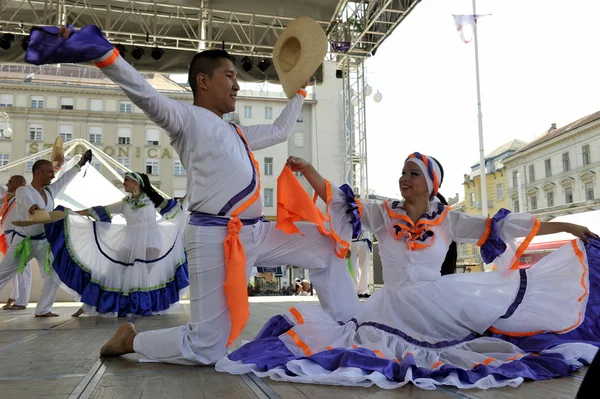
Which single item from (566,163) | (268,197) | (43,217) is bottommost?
(43,217)

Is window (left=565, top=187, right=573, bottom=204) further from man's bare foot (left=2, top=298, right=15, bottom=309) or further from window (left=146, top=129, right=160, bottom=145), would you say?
man's bare foot (left=2, top=298, right=15, bottom=309)

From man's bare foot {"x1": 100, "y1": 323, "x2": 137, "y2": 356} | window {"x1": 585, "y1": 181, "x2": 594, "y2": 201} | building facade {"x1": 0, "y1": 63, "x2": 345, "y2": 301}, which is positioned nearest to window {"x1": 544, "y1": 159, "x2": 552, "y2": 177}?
window {"x1": 585, "y1": 181, "x2": 594, "y2": 201}

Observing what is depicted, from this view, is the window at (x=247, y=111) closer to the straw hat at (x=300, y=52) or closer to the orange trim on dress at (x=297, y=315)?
the straw hat at (x=300, y=52)

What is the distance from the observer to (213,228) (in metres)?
2.58

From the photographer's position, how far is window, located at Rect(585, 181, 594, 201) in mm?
27511

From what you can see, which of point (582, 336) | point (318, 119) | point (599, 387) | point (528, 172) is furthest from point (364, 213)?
point (528, 172)

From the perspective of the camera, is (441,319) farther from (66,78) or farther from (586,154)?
(66,78)

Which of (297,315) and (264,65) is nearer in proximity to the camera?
(297,315)

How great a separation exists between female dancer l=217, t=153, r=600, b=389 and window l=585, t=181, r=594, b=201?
1109 inches

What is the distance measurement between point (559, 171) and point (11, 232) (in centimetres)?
2995

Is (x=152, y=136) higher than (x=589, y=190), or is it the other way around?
(x=152, y=136)

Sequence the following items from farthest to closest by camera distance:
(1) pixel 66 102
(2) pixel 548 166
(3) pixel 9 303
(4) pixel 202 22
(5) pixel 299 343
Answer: (1) pixel 66 102
(2) pixel 548 166
(4) pixel 202 22
(3) pixel 9 303
(5) pixel 299 343

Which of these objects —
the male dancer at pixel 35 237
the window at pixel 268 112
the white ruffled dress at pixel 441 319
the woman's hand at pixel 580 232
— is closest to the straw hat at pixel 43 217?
the male dancer at pixel 35 237

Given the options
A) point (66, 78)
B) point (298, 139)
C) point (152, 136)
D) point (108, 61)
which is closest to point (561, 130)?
point (298, 139)
